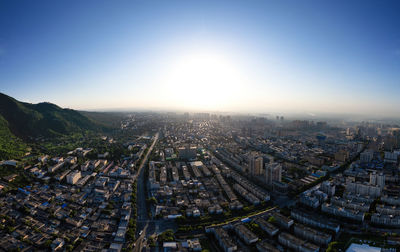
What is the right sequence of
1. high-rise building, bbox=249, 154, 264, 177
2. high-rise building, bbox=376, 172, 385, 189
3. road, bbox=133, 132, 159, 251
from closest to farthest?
road, bbox=133, 132, 159, 251
high-rise building, bbox=376, 172, 385, 189
high-rise building, bbox=249, 154, 264, 177

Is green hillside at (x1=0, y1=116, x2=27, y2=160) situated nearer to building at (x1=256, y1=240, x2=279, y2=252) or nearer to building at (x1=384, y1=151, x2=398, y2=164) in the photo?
building at (x1=256, y1=240, x2=279, y2=252)

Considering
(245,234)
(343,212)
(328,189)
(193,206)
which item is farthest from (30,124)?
(343,212)

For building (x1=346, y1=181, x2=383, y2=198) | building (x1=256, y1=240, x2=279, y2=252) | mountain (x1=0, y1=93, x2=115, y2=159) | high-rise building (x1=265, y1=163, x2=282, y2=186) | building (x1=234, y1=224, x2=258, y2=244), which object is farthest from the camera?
mountain (x1=0, y1=93, x2=115, y2=159)

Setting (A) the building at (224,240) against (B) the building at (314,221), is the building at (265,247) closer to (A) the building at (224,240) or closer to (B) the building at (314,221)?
(A) the building at (224,240)

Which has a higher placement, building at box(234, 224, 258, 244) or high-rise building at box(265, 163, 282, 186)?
high-rise building at box(265, 163, 282, 186)

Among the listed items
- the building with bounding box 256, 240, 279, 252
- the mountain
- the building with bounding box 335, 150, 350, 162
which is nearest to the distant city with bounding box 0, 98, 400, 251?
the building with bounding box 256, 240, 279, 252

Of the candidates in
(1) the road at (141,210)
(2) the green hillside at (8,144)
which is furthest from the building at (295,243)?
(2) the green hillside at (8,144)

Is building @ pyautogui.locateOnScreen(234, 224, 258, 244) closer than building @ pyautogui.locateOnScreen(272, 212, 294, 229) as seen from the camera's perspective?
Yes

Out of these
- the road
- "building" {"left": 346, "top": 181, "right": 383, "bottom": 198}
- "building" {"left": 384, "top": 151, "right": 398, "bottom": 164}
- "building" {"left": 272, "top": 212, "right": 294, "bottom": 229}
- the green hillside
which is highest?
the green hillside

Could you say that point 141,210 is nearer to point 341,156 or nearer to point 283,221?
point 283,221
